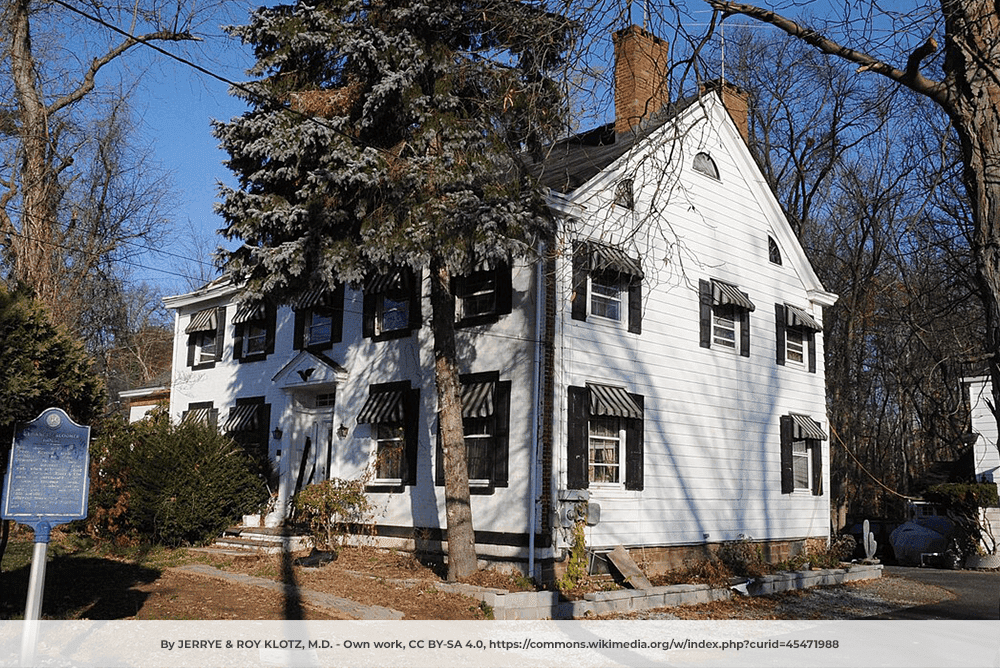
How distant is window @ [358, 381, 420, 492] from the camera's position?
51.6 feet

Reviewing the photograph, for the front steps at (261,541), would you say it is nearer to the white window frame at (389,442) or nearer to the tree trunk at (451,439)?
the white window frame at (389,442)

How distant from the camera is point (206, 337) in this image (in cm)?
2291

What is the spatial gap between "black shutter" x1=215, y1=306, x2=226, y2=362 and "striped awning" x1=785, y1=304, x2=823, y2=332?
44.3ft

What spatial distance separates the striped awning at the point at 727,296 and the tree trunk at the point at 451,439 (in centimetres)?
607

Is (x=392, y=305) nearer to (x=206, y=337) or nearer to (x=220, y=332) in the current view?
(x=220, y=332)

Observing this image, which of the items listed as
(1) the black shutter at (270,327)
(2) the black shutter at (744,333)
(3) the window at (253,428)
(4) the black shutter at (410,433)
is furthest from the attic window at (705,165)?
(3) the window at (253,428)

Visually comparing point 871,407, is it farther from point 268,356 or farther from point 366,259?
point 366,259

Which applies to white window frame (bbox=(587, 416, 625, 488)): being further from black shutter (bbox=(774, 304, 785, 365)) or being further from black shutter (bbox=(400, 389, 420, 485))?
black shutter (bbox=(774, 304, 785, 365))

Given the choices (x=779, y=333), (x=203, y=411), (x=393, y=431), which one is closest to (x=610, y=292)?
(x=393, y=431)

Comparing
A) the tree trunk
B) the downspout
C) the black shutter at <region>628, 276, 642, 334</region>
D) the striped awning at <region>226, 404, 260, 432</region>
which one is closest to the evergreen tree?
the tree trunk

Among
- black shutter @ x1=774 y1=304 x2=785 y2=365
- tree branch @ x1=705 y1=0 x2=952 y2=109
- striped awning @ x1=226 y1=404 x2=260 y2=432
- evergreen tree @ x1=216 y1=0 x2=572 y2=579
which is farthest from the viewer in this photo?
striped awning @ x1=226 y1=404 x2=260 y2=432

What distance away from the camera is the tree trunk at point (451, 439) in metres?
13.0

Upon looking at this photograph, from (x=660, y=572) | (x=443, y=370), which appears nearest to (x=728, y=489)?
(x=660, y=572)

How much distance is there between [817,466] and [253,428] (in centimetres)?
1271
